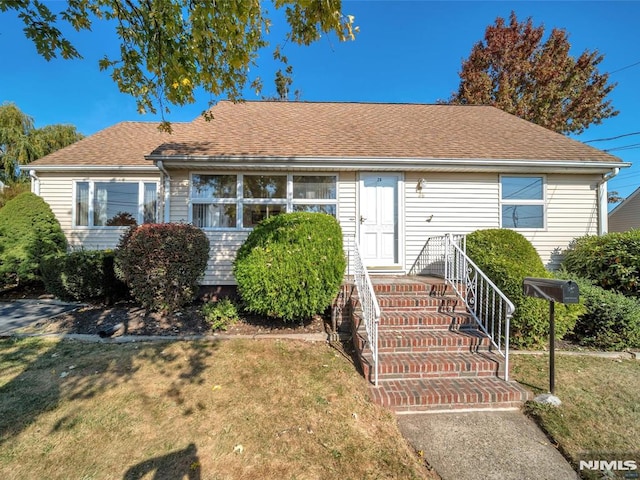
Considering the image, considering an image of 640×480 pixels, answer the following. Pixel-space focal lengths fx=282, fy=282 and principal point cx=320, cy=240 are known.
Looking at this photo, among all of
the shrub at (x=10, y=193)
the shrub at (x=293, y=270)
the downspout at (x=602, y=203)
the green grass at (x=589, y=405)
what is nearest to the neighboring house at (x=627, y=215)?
the downspout at (x=602, y=203)

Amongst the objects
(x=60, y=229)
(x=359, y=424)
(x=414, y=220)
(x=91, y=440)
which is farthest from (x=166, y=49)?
(x=60, y=229)

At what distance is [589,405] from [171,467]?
435cm

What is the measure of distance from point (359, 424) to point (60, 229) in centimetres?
943

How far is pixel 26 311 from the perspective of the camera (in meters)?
5.92

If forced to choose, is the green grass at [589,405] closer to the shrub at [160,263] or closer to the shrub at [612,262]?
the shrub at [612,262]

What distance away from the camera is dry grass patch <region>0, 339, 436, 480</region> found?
228 cm

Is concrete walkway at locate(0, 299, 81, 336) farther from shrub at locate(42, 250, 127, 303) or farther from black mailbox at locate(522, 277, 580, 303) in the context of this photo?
black mailbox at locate(522, 277, 580, 303)

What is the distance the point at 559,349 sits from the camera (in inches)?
184

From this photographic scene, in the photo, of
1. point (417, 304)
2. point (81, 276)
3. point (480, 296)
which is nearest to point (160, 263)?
point (81, 276)

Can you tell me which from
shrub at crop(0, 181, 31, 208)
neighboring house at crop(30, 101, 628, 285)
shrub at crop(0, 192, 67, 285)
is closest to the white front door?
neighboring house at crop(30, 101, 628, 285)

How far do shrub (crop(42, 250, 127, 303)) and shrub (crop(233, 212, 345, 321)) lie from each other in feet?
11.1

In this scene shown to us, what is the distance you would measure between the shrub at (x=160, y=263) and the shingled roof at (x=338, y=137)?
2.10 m

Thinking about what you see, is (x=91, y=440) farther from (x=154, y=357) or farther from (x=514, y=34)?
(x=514, y=34)

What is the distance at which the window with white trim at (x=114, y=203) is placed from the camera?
7.98m
